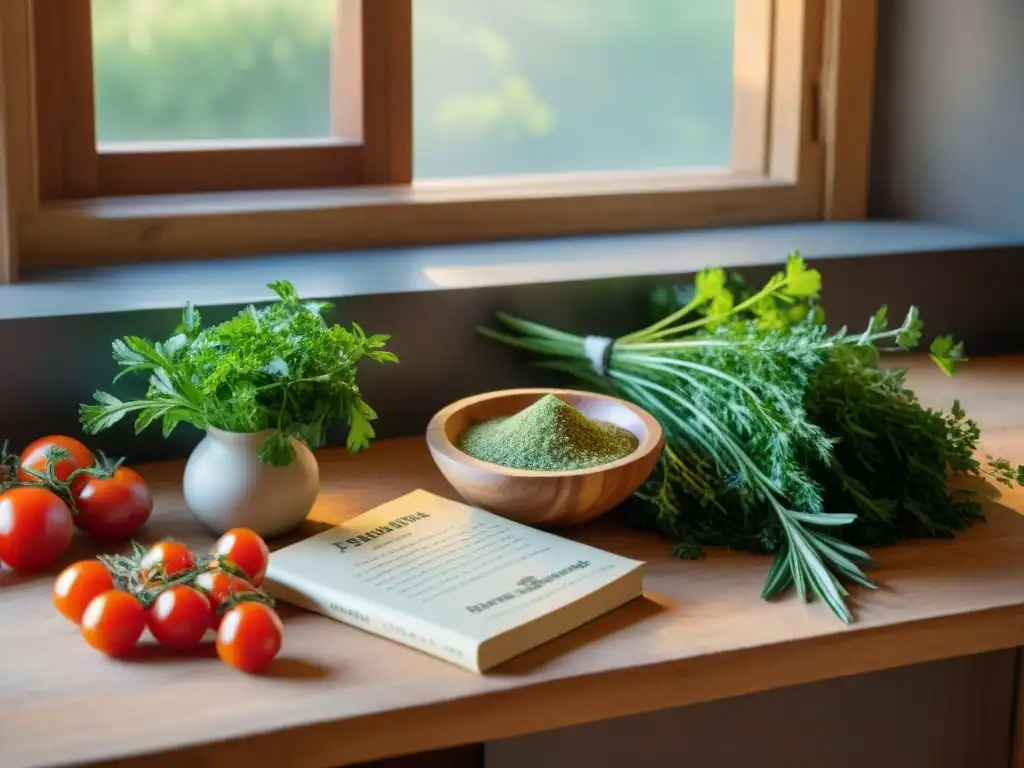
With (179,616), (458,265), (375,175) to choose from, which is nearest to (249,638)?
(179,616)

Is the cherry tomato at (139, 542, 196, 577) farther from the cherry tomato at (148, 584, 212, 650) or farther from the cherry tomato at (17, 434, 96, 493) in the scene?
the cherry tomato at (17, 434, 96, 493)

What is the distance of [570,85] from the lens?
220cm

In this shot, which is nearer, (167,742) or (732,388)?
(167,742)

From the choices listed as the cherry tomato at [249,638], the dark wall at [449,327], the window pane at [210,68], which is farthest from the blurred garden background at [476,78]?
the cherry tomato at [249,638]

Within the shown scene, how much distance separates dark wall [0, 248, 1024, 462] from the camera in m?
1.37

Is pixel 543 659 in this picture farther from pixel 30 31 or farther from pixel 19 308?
pixel 30 31

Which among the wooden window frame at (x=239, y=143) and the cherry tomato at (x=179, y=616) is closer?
the cherry tomato at (x=179, y=616)

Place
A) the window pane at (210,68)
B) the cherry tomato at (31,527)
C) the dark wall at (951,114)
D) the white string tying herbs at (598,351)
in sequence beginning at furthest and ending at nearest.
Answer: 1. the dark wall at (951,114)
2. the window pane at (210,68)
3. the white string tying herbs at (598,351)
4. the cherry tomato at (31,527)

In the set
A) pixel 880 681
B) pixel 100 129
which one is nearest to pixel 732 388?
pixel 880 681

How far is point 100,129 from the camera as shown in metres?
1.84

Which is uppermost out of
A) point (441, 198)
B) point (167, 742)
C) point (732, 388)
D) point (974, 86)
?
point (974, 86)

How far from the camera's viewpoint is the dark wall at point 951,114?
6.30 feet

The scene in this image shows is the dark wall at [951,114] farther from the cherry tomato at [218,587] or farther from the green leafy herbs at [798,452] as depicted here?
the cherry tomato at [218,587]

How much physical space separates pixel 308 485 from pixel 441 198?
27.1 inches
